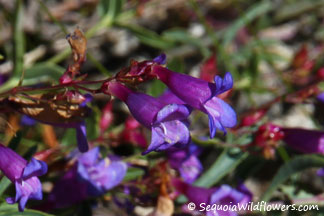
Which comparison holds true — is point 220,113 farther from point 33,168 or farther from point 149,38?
point 149,38

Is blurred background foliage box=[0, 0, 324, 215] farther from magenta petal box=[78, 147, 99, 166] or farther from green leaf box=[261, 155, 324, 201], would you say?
magenta petal box=[78, 147, 99, 166]

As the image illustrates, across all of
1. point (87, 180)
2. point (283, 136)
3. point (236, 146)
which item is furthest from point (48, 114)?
point (283, 136)

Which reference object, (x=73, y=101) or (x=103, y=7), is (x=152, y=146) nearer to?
(x=73, y=101)

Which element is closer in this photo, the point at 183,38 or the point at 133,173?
the point at 133,173

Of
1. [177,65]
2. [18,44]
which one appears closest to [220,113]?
[177,65]

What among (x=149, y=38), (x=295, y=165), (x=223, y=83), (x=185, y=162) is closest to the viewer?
(x=223, y=83)

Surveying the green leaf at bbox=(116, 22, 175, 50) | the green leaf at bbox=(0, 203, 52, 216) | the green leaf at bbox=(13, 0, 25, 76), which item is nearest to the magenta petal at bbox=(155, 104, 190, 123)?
the green leaf at bbox=(0, 203, 52, 216)
